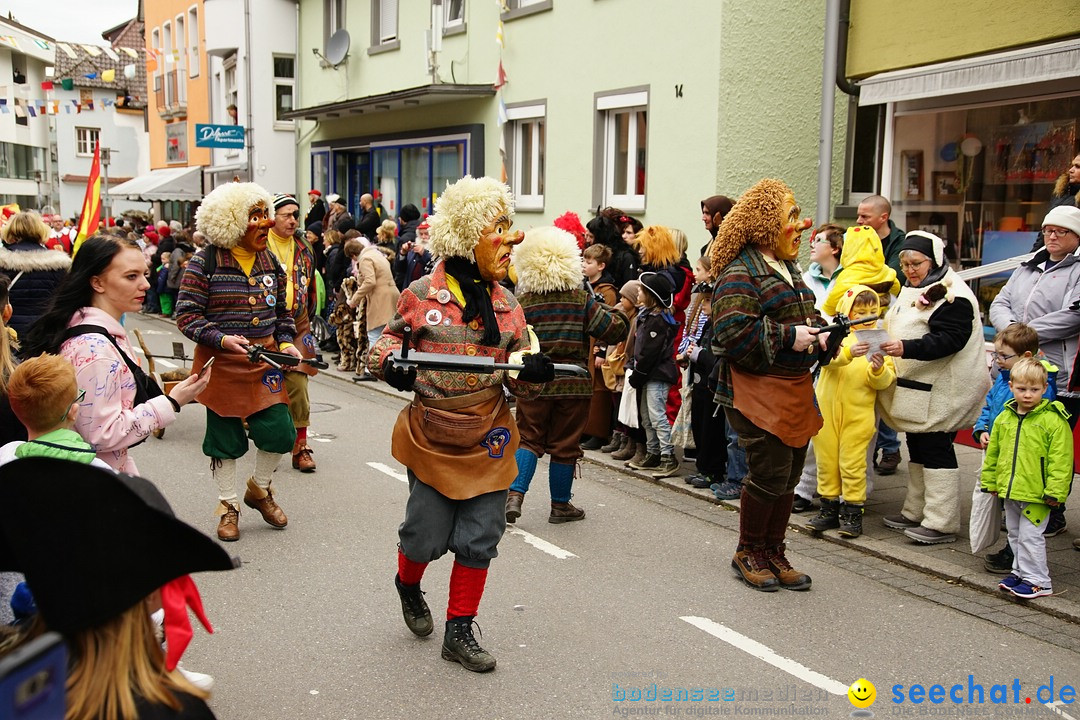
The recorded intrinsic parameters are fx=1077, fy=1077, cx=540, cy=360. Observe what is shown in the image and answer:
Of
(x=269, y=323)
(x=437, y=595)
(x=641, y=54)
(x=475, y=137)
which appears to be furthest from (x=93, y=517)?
(x=475, y=137)

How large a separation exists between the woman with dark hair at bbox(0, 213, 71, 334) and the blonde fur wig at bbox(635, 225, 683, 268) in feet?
14.3

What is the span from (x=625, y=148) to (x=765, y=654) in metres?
10.1

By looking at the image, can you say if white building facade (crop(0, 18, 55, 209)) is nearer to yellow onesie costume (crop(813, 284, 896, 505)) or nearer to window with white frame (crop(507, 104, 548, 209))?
window with white frame (crop(507, 104, 548, 209))

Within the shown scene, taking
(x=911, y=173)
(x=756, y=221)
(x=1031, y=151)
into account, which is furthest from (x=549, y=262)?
(x=911, y=173)

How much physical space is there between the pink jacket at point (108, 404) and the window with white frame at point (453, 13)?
1408cm

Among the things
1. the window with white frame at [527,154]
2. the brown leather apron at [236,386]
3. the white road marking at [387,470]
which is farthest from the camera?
the window with white frame at [527,154]

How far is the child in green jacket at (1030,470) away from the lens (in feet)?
17.8

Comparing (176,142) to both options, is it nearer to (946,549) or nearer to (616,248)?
(616,248)

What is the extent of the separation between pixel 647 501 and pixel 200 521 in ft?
9.95

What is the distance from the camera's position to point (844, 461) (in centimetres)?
659

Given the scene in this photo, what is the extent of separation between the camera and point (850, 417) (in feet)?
21.5

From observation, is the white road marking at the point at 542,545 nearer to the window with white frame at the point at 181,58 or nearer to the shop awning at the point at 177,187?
the shop awning at the point at 177,187

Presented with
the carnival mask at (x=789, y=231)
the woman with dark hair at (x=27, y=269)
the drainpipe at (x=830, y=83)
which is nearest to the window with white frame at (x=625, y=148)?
the drainpipe at (x=830, y=83)

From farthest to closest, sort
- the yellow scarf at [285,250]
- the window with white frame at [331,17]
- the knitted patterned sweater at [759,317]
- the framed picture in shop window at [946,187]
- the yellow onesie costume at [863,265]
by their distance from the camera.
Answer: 1. the window with white frame at [331,17]
2. the framed picture in shop window at [946,187]
3. the yellow scarf at [285,250]
4. the yellow onesie costume at [863,265]
5. the knitted patterned sweater at [759,317]
